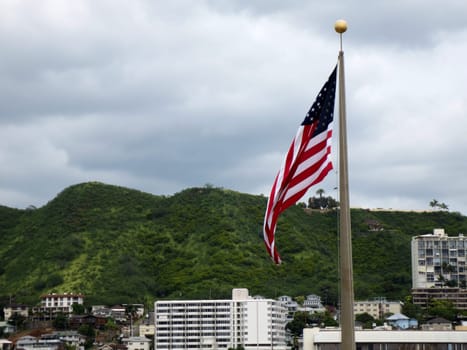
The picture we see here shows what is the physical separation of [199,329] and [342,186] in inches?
5669

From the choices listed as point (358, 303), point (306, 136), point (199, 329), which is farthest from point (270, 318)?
point (306, 136)

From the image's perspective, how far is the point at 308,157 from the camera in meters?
22.9

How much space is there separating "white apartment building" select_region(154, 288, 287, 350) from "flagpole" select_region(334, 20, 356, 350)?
A: 136321 mm

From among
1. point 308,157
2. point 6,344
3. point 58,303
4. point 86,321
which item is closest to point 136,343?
point 86,321

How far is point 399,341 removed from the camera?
4407 inches

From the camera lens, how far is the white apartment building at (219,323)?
158375 millimetres

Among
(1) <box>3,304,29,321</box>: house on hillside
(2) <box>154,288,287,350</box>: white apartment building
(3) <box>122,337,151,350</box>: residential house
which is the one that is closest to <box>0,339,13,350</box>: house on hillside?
(3) <box>122,337,151,350</box>: residential house

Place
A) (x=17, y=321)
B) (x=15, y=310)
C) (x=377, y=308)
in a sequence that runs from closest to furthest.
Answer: (x=17, y=321), (x=377, y=308), (x=15, y=310)

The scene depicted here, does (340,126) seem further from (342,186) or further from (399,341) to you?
(399,341)

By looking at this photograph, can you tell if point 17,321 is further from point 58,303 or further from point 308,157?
point 308,157

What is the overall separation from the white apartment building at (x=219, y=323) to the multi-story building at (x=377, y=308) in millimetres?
17565

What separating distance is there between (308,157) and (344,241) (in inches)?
81.8

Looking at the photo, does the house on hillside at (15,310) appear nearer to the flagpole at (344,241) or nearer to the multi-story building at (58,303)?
the multi-story building at (58,303)

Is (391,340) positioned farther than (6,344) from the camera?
A: No
